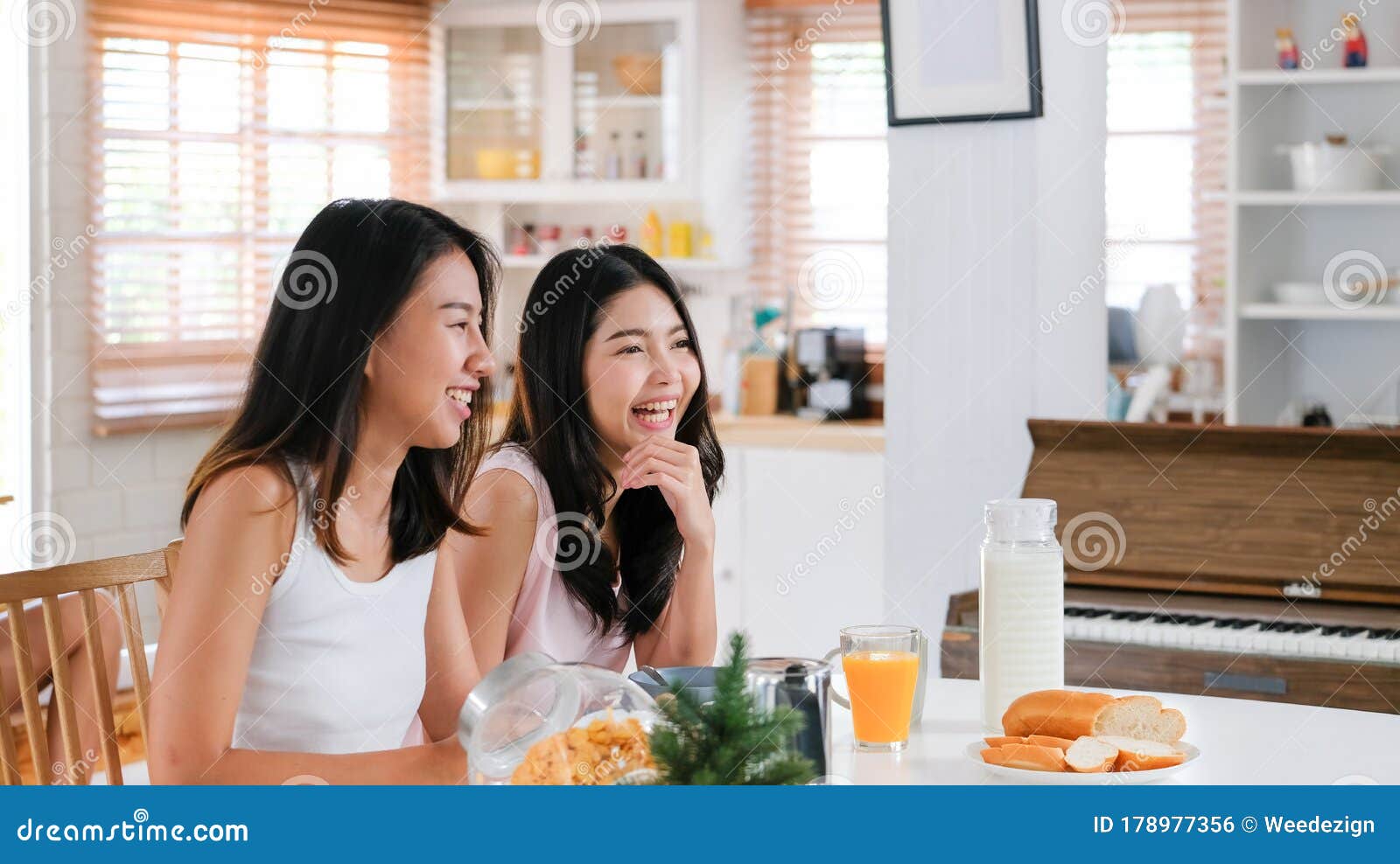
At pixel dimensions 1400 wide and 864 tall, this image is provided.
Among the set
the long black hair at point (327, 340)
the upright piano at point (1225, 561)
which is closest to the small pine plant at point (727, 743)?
the long black hair at point (327, 340)

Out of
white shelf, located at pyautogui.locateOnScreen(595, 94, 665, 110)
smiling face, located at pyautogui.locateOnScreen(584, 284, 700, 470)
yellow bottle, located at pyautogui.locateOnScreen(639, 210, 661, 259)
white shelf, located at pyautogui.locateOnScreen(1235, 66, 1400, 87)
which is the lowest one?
smiling face, located at pyautogui.locateOnScreen(584, 284, 700, 470)

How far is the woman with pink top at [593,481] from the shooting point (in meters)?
1.79

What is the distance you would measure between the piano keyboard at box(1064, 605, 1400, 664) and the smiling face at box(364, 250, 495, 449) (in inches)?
52.1

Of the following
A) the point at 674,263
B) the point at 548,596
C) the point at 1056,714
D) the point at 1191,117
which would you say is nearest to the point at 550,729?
the point at 1056,714

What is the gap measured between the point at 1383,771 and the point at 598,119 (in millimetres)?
3733

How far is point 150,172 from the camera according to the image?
13.5 feet

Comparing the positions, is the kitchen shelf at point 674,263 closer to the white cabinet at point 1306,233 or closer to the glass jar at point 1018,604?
the white cabinet at point 1306,233

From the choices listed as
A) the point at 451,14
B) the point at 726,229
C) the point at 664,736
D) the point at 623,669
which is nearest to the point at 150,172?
the point at 451,14

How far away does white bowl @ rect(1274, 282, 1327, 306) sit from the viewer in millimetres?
3826

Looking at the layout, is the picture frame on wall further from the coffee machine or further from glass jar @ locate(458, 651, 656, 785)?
glass jar @ locate(458, 651, 656, 785)

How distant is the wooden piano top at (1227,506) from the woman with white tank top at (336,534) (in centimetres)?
140

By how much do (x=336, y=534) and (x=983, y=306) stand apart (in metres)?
1.82

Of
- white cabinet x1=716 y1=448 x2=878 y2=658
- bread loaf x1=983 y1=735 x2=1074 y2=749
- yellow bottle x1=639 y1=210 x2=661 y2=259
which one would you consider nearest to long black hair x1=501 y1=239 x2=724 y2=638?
bread loaf x1=983 y1=735 x2=1074 y2=749

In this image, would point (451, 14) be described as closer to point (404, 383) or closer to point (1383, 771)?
point (404, 383)
